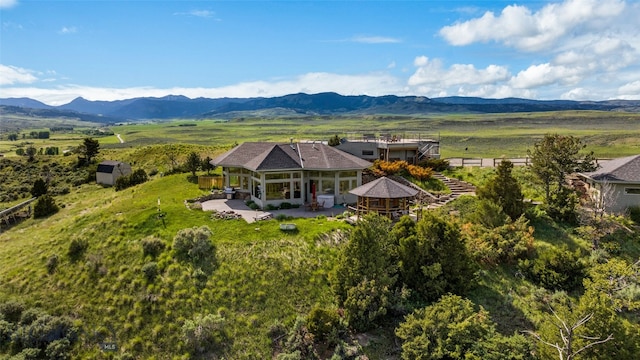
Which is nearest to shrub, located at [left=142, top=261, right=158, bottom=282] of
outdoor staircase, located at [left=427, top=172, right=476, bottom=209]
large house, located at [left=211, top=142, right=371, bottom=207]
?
large house, located at [left=211, top=142, right=371, bottom=207]

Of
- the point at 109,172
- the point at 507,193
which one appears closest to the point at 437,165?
the point at 507,193

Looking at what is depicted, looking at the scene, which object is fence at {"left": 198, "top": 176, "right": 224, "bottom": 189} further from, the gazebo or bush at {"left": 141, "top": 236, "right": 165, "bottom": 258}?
the gazebo

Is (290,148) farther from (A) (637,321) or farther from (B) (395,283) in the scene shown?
(A) (637,321)

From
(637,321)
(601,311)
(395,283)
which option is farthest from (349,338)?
(637,321)

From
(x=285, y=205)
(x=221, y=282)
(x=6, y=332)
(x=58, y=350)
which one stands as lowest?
(x=58, y=350)

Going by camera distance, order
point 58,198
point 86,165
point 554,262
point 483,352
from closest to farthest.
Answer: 1. point 483,352
2. point 554,262
3. point 58,198
4. point 86,165

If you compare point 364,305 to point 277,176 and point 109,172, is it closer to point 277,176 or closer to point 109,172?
point 277,176
